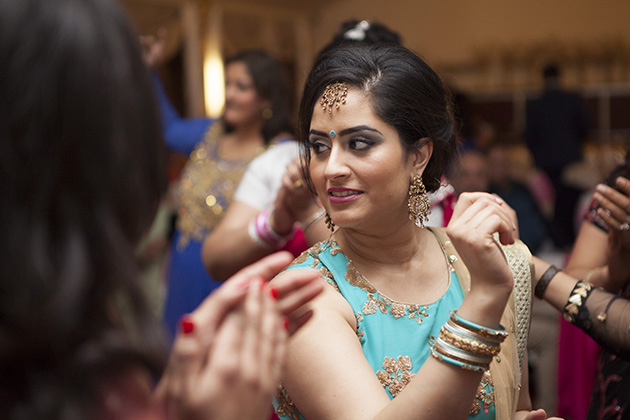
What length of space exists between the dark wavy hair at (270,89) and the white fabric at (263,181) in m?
0.55

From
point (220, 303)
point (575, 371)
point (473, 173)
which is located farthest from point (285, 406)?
point (473, 173)

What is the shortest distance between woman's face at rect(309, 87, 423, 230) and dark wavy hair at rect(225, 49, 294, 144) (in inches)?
59.4

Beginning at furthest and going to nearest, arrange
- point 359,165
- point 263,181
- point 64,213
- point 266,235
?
point 263,181
point 266,235
point 359,165
point 64,213

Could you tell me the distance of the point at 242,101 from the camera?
9.74 feet

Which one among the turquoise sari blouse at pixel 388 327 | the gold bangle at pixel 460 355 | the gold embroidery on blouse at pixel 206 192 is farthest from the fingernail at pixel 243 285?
the gold embroidery on blouse at pixel 206 192

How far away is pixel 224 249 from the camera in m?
2.08

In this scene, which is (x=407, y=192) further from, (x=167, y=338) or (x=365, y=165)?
(x=167, y=338)

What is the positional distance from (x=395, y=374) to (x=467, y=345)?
11.2 inches

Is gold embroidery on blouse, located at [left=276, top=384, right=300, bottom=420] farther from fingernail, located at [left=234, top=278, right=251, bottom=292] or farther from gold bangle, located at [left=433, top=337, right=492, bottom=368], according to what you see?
fingernail, located at [left=234, top=278, right=251, bottom=292]

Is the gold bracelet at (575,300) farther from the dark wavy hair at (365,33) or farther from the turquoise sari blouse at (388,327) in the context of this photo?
the dark wavy hair at (365,33)

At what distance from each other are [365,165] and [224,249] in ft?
2.51

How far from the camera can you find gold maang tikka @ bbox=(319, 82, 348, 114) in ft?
4.80

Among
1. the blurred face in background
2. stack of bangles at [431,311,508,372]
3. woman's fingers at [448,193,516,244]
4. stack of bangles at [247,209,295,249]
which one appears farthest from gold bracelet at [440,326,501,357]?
the blurred face in background

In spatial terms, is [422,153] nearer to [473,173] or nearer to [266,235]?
[266,235]
